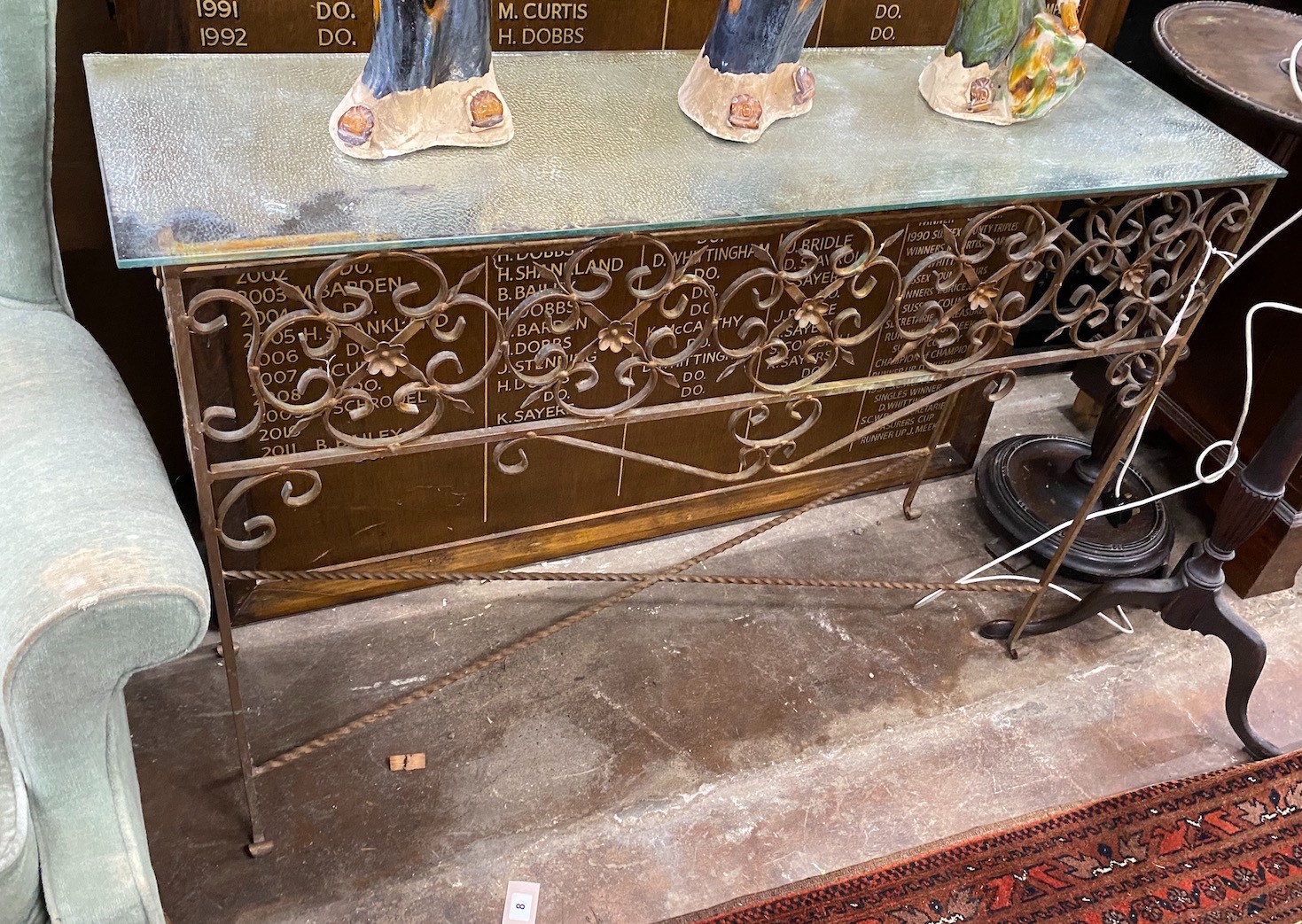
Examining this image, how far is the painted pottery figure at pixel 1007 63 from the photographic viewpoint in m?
1.22

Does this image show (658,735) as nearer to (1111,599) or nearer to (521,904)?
(521,904)

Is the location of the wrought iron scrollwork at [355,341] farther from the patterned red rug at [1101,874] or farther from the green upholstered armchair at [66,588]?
the patterned red rug at [1101,874]

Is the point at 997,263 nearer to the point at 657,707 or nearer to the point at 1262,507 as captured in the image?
the point at 1262,507

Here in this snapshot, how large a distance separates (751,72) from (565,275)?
1.02 feet

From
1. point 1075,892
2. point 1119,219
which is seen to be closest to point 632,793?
point 1075,892

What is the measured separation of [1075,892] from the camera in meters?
1.52

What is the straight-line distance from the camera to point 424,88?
1.02 m

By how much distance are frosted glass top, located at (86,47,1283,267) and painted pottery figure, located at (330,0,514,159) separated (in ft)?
0.06

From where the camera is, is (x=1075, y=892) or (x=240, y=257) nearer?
(x=240, y=257)

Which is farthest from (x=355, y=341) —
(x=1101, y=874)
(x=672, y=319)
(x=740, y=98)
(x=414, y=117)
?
(x=1101, y=874)

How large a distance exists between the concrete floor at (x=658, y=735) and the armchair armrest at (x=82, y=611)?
0.45 metres

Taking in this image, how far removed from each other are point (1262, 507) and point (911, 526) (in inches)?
24.8

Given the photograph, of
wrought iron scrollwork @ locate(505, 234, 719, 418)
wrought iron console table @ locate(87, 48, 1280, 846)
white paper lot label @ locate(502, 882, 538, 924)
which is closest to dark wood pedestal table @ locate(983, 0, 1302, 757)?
wrought iron console table @ locate(87, 48, 1280, 846)

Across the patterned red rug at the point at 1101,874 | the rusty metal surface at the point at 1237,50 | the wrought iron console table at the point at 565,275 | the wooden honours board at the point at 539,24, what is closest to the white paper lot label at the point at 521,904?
the patterned red rug at the point at 1101,874
